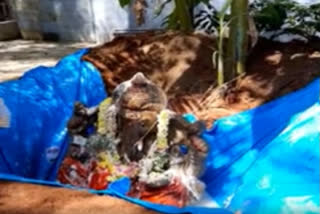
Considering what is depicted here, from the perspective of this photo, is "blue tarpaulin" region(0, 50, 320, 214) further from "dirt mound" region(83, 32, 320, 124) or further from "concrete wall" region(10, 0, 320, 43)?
"concrete wall" region(10, 0, 320, 43)

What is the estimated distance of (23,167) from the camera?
→ 328 cm

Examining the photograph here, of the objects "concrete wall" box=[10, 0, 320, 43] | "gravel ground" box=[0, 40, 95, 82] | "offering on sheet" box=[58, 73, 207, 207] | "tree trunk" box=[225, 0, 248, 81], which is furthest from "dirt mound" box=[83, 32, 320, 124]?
"concrete wall" box=[10, 0, 320, 43]

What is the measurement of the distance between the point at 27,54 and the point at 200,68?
4.26 m

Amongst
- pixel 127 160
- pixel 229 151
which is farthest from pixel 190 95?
pixel 127 160

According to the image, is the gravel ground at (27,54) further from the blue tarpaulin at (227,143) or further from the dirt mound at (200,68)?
the blue tarpaulin at (227,143)

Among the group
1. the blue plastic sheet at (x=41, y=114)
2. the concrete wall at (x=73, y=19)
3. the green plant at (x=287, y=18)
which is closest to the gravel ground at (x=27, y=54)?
the concrete wall at (x=73, y=19)

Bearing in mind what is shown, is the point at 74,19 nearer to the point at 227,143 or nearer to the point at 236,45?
the point at 236,45

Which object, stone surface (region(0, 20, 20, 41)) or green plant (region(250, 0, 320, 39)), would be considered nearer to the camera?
green plant (region(250, 0, 320, 39))

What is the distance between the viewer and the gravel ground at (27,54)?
651cm

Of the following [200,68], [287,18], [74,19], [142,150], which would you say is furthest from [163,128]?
[74,19]

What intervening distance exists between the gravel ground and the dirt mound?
2078 millimetres

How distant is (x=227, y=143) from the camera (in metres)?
3.24

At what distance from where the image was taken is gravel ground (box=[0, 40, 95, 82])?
21.4 ft

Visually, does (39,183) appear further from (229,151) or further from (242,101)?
(242,101)
